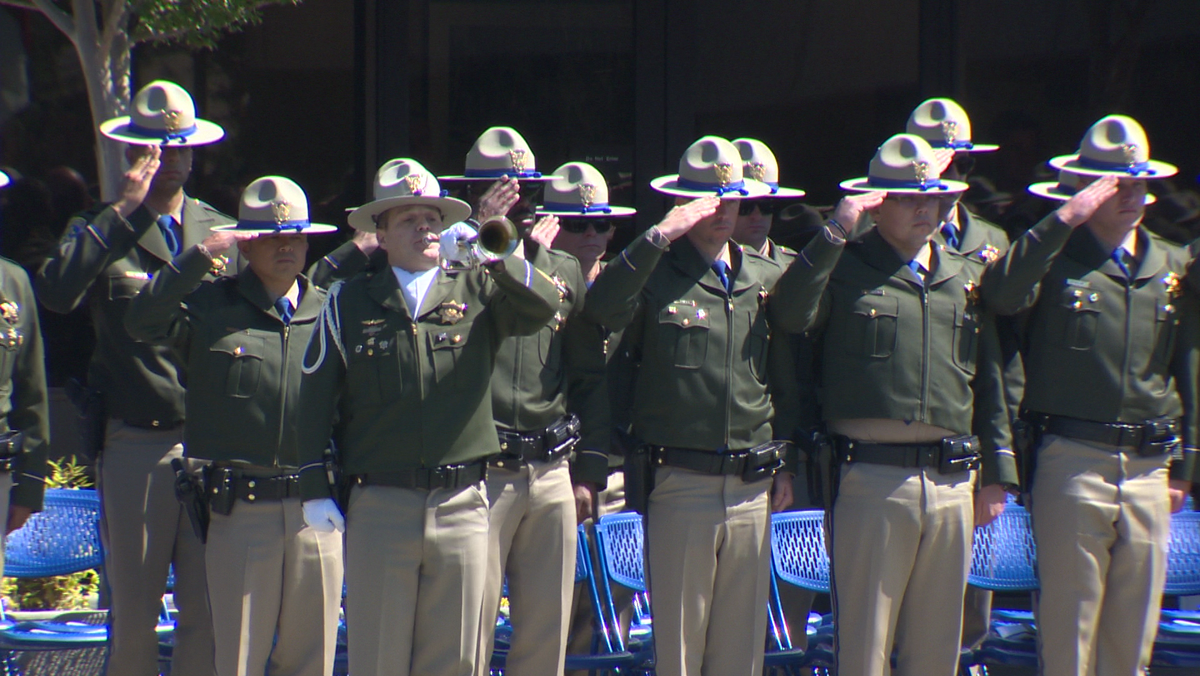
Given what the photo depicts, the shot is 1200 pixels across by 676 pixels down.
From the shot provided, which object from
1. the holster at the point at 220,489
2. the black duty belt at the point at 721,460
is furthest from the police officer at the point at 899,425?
the holster at the point at 220,489

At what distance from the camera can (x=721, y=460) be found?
197 inches

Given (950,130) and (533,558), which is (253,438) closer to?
(533,558)

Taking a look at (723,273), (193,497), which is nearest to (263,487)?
(193,497)

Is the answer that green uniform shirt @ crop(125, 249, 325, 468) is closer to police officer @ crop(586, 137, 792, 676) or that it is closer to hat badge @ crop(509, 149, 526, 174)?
hat badge @ crop(509, 149, 526, 174)

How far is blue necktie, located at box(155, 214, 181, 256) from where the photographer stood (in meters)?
5.45

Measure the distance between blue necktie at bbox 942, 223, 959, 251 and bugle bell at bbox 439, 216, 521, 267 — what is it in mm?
2388

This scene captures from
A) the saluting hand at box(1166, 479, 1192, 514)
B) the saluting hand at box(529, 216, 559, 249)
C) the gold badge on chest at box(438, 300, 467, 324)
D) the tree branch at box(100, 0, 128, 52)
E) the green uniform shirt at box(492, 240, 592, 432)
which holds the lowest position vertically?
the saluting hand at box(1166, 479, 1192, 514)

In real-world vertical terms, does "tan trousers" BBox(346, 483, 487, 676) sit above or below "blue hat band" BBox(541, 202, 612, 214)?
below

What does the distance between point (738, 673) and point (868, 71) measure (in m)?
4.11

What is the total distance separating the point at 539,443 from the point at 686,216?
945 millimetres

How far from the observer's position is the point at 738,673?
16.4ft

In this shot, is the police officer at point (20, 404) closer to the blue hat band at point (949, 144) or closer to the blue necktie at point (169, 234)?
the blue necktie at point (169, 234)

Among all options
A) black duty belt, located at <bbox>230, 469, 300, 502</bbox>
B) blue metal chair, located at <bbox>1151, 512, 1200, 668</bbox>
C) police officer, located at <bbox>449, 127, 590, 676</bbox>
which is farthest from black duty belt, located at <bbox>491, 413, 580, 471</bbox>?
blue metal chair, located at <bbox>1151, 512, 1200, 668</bbox>

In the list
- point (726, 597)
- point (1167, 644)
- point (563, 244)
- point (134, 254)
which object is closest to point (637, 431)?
point (726, 597)
